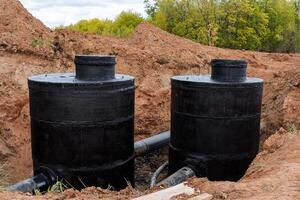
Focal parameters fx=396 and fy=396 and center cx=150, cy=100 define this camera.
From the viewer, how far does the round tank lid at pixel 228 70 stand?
22.9 ft

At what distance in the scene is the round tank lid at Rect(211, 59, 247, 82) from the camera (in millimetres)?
6965

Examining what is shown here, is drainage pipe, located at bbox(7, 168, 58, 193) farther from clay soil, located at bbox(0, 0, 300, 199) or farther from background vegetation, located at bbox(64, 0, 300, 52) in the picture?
background vegetation, located at bbox(64, 0, 300, 52)

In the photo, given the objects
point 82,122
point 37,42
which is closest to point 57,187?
point 82,122

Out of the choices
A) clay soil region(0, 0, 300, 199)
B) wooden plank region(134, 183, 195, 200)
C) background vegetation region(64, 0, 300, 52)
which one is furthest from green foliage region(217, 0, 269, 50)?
wooden plank region(134, 183, 195, 200)

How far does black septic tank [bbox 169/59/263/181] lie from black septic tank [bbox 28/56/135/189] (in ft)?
3.69

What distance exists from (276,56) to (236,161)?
10.2 m

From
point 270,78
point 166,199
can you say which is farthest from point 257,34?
point 166,199

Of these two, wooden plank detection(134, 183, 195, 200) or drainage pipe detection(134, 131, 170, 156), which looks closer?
wooden plank detection(134, 183, 195, 200)

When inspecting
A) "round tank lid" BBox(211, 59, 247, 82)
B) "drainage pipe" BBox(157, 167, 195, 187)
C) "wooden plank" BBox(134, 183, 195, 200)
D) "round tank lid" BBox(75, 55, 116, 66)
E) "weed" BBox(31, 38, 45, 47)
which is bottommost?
"drainage pipe" BBox(157, 167, 195, 187)

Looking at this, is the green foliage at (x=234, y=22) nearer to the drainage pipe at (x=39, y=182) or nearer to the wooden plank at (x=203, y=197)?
the drainage pipe at (x=39, y=182)

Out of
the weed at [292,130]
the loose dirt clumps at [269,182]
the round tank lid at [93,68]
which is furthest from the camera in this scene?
the weed at [292,130]

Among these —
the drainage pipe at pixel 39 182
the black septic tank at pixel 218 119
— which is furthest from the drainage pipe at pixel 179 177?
the drainage pipe at pixel 39 182

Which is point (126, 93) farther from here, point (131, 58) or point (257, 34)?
point (257, 34)

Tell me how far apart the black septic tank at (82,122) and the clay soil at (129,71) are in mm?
2491
